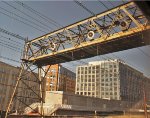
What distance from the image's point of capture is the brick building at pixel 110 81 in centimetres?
12423

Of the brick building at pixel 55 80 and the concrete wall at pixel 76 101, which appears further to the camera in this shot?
the brick building at pixel 55 80

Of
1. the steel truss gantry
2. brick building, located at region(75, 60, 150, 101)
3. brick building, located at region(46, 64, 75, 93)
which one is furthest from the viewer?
brick building, located at region(75, 60, 150, 101)

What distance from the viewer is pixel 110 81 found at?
Answer: 129125 millimetres

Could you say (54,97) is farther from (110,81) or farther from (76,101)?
(110,81)

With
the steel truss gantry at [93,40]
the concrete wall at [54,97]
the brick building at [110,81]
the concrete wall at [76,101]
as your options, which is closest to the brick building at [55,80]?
the brick building at [110,81]

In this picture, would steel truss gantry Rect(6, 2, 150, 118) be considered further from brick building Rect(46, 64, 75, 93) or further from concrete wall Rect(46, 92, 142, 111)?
brick building Rect(46, 64, 75, 93)

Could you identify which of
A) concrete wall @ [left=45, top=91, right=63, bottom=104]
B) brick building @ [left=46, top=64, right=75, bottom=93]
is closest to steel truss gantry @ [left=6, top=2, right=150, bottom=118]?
concrete wall @ [left=45, top=91, right=63, bottom=104]

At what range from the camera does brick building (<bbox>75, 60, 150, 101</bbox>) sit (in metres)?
124

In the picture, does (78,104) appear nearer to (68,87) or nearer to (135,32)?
(135,32)

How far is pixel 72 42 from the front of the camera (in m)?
17.5

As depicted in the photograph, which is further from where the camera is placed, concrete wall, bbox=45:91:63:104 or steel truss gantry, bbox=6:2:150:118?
concrete wall, bbox=45:91:63:104

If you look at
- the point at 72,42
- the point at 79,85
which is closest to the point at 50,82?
the point at 79,85

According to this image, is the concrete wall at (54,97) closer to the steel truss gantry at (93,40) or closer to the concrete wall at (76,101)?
the concrete wall at (76,101)

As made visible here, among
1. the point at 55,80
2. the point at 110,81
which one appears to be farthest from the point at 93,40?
the point at 110,81
